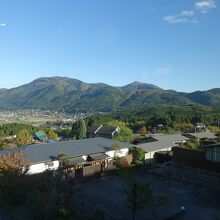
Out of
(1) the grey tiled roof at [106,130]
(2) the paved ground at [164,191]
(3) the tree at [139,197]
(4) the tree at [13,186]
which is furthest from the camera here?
(1) the grey tiled roof at [106,130]

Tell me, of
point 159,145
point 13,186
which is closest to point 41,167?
point 13,186

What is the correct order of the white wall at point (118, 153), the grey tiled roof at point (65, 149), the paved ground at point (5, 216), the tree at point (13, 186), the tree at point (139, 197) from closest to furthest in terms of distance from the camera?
the tree at point (139, 197) < the paved ground at point (5, 216) < the tree at point (13, 186) < the grey tiled roof at point (65, 149) < the white wall at point (118, 153)

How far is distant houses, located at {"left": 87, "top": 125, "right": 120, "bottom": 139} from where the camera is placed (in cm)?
6544

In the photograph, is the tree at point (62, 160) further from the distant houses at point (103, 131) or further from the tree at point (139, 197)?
the distant houses at point (103, 131)

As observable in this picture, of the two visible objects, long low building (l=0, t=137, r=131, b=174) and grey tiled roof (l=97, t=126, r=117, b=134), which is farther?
grey tiled roof (l=97, t=126, r=117, b=134)

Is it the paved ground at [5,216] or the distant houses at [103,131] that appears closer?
the paved ground at [5,216]

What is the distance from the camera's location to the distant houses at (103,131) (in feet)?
215

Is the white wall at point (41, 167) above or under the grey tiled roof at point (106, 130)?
under

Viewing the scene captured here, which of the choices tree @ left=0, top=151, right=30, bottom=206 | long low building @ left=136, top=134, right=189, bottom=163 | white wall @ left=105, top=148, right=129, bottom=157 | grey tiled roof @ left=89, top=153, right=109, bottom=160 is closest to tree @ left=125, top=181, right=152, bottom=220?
tree @ left=0, top=151, right=30, bottom=206

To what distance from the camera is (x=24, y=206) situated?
73.4 feet

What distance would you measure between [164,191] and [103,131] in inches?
1729

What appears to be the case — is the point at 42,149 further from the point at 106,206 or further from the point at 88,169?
the point at 106,206

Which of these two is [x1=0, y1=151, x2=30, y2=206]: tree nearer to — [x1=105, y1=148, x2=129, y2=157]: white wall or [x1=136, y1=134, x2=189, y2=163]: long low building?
[x1=105, y1=148, x2=129, y2=157]: white wall

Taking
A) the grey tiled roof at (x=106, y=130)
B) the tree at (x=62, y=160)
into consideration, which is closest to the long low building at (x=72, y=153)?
the tree at (x=62, y=160)
